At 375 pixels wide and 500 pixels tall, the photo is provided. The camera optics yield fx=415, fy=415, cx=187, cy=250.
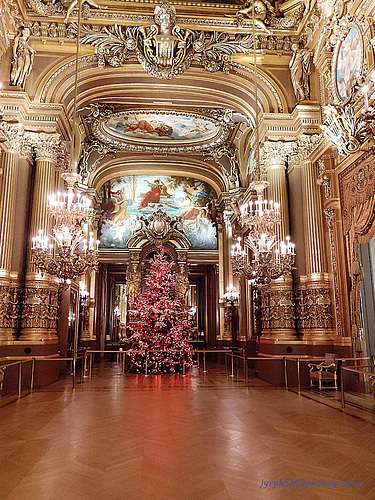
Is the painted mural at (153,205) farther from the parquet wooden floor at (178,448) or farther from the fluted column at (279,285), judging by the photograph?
the parquet wooden floor at (178,448)

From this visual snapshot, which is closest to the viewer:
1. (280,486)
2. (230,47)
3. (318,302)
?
(280,486)

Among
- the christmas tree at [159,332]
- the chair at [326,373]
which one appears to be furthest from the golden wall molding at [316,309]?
the christmas tree at [159,332]

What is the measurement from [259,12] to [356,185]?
5.51 meters

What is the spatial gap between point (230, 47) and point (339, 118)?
5116 millimetres

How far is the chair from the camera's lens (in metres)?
8.50

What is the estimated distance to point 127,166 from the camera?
18.9 metres

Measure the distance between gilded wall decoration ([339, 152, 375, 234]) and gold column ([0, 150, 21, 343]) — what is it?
7377 mm

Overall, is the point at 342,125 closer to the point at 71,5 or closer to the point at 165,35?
the point at 165,35

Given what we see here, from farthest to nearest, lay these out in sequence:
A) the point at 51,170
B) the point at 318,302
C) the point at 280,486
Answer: the point at 51,170
the point at 318,302
the point at 280,486

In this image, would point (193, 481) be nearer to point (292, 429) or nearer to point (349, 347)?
point (292, 429)

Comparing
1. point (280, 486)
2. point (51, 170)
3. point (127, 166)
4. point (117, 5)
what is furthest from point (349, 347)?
point (127, 166)

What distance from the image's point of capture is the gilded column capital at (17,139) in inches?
374

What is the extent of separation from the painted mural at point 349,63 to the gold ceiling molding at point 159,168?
9075mm

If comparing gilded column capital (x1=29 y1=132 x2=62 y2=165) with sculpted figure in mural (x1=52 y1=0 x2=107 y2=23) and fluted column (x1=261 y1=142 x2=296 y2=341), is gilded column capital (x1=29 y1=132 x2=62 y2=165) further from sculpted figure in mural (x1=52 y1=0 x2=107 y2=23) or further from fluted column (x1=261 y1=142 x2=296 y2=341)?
fluted column (x1=261 y1=142 x2=296 y2=341)
